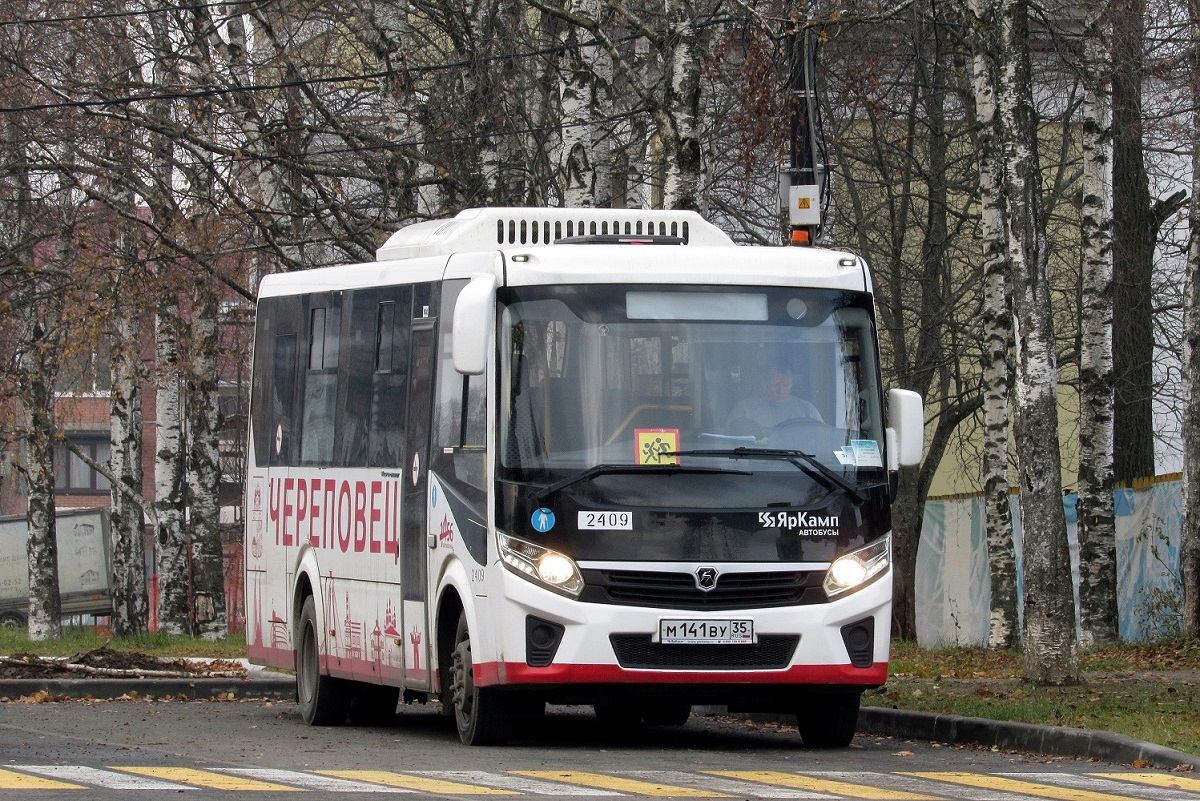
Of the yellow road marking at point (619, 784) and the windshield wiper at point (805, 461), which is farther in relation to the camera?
the windshield wiper at point (805, 461)

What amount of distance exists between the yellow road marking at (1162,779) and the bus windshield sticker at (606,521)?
9.09 feet

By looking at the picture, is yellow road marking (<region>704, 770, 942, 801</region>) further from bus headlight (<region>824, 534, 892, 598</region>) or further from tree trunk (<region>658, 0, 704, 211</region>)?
tree trunk (<region>658, 0, 704, 211</region>)

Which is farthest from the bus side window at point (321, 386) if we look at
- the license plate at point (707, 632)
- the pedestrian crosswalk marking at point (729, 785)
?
the pedestrian crosswalk marking at point (729, 785)

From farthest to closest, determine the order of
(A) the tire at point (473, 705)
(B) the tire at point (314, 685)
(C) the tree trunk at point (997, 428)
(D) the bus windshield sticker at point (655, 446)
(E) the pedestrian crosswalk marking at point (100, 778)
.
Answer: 1. (C) the tree trunk at point (997, 428)
2. (B) the tire at point (314, 685)
3. (A) the tire at point (473, 705)
4. (D) the bus windshield sticker at point (655, 446)
5. (E) the pedestrian crosswalk marking at point (100, 778)

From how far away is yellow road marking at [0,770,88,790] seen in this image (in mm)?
9531

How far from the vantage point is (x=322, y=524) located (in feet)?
49.1

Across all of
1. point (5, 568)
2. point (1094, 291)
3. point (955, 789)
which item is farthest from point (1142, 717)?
point (5, 568)

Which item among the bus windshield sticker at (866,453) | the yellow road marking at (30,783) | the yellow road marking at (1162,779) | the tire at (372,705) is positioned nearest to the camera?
the yellow road marking at (30,783)

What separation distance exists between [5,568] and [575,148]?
40.6m

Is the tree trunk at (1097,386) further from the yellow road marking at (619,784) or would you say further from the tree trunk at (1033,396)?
the yellow road marking at (619,784)

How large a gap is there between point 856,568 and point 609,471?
1520 millimetres

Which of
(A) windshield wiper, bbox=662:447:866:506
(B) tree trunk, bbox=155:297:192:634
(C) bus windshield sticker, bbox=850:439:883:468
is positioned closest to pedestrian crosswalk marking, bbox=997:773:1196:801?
(A) windshield wiper, bbox=662:447:866:506

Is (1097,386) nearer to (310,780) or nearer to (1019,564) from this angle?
(1019,564)

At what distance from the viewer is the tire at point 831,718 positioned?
501 inches
